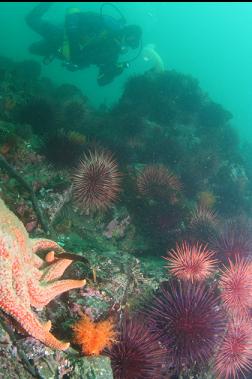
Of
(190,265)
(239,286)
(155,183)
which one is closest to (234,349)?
(239,286)

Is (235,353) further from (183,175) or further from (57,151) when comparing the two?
(183,175)

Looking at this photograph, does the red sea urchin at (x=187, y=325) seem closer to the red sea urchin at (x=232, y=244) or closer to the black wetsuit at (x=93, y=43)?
the red sea urchin at (x=232, y=244)

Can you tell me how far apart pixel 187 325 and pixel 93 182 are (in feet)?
10.8

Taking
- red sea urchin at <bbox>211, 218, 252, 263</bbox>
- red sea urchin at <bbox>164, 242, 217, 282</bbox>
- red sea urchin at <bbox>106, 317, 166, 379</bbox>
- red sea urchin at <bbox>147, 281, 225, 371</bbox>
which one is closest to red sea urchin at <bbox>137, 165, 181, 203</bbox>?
red sea urchin at <bbox>211, 218, 252, 263</bbox>

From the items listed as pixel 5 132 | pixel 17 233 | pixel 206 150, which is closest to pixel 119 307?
pixel 17 233

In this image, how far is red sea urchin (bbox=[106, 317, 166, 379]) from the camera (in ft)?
12.2

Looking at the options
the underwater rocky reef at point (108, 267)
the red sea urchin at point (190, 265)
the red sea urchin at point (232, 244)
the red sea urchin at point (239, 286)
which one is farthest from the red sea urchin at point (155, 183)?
the red sea urchin at point (239, 286)

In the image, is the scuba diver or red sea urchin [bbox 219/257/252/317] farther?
the scuba diver

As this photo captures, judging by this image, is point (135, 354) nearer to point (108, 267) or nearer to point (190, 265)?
point (108, 267)

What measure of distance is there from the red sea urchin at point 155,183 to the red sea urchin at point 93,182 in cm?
121

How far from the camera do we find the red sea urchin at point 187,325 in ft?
14.2

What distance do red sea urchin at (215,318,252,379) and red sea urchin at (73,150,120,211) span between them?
3297mm

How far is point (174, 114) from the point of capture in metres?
14.9

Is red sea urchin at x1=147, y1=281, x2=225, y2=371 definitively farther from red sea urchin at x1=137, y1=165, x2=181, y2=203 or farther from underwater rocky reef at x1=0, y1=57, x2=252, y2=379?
red sea urchin at x1=137, y1=165, x2=181, y2=203
